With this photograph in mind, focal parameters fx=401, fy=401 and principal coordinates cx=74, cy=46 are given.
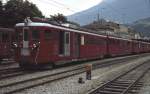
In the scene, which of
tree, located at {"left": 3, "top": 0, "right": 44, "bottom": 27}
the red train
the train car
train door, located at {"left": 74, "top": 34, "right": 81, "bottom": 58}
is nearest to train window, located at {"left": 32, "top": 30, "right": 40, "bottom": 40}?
the red train

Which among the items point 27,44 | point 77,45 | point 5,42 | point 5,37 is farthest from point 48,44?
point 5,37

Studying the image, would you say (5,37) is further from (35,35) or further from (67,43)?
(35,35)

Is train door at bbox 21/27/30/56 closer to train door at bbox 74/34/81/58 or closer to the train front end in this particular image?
the train front end

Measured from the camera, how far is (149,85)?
56.4ft

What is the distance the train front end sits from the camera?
74.4ft

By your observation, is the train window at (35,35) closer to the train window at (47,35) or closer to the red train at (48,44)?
the red train at (48,44)

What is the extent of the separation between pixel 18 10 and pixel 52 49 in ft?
112

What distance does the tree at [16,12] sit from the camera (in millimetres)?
54344

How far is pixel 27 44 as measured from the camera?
22.9 m

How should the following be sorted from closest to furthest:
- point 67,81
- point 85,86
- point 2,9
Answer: point 85,86 → point 67,81 → point 2,9

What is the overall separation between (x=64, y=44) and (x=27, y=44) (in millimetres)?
4030

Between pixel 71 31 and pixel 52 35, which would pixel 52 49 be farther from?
pixel 71 31

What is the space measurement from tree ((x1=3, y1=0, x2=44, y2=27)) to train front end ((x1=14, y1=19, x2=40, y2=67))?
3022 centimetres

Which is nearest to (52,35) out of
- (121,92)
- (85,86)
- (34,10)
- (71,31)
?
(71,31)
